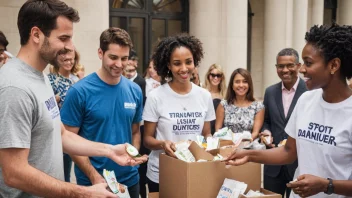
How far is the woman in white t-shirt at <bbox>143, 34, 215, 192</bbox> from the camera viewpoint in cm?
362

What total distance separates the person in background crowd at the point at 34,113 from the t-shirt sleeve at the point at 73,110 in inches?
29.3

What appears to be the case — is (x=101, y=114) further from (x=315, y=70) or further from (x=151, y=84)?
(x=151, y=84)

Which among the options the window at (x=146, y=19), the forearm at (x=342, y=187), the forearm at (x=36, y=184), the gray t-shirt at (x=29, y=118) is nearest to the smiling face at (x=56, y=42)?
the gray t-shirt at (x=29, y=118)

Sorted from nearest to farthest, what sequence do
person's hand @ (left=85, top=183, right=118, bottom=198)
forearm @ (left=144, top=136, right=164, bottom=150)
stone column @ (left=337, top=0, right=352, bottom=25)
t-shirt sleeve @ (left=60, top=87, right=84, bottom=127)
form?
1. person's hand @ (left=85, top=183, right=118, bottom=198)
2. t-shirt sleeve @ (left=60, top=87, right=84, bottom=127)
3. forearm @ (left=144, top=136, right=164, bottom=150)
4. stone column @ (left=337, top=0, right=352, bottom=25)

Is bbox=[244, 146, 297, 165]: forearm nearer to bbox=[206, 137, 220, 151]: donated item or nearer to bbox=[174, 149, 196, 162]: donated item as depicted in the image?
bbox=[206, 137, 220, 151]: donated item

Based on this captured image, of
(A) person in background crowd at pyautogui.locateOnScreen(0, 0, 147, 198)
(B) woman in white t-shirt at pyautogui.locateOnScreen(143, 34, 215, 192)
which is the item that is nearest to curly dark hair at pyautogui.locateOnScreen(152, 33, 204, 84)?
(B) woman in white t-shirt at pyautogui.locateOnScreen(143, 34, 215, 192)

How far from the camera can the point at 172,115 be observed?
3607 millimetres

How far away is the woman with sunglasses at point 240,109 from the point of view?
4.79 metres

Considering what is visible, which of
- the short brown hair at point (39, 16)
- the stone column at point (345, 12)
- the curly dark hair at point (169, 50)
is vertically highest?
the stone column at point (345, 12)

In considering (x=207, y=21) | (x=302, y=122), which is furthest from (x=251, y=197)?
(x=207, y=21)

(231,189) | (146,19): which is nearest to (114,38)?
(231,189)

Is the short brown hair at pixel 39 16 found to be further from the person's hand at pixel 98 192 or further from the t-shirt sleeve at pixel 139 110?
the t-shirt sleeve at pixel 139 110

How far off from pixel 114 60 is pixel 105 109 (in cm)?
39

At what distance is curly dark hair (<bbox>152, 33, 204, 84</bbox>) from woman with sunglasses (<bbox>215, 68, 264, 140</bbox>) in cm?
120
